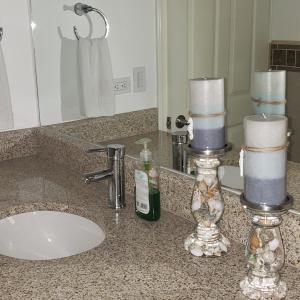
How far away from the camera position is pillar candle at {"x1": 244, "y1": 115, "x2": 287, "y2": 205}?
774 mm

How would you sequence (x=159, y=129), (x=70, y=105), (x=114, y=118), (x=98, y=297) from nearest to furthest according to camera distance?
(x=98, y=297) → (x=159, y=129) → (x=114, y=118) → (x=70, y=105)

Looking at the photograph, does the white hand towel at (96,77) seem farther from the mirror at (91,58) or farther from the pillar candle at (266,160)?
the pillar candle at (266,160)

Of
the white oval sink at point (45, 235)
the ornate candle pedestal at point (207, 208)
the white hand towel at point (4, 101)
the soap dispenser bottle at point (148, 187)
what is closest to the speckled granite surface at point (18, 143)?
the white hand towel at point (4, 101)

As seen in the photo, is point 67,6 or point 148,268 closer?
point 148,268

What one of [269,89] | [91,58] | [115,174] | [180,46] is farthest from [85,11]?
[269,89]

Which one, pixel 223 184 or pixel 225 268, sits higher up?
pixel 223 184

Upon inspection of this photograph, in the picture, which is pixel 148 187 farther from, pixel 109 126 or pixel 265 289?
pixel 109 126

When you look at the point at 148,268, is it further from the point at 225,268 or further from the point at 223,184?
the point at 223,184

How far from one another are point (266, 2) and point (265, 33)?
7cm

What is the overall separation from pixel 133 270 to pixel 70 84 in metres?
1.06

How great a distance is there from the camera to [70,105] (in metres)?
1.88

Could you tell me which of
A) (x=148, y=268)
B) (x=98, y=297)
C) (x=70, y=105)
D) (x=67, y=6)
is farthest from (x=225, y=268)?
(x=67, y=6)

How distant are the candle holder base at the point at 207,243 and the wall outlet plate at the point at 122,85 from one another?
0.81m

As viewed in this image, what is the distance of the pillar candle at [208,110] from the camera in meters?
0.99
